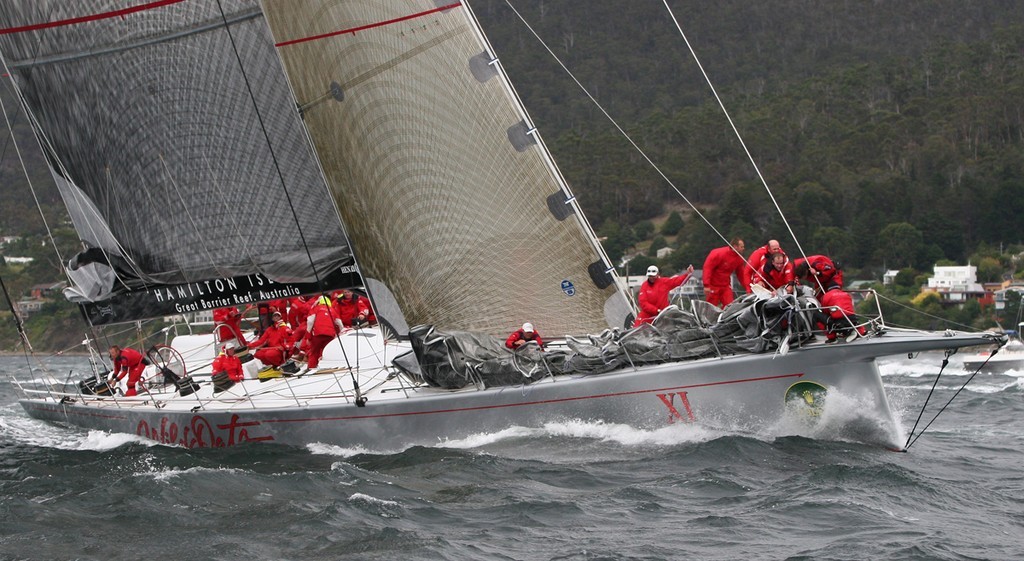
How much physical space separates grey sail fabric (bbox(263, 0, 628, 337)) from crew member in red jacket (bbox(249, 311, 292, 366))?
6.68 feet

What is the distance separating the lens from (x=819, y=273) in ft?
33.0

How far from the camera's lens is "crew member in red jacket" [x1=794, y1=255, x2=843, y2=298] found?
9.98 m

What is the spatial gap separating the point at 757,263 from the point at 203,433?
507 centimetres

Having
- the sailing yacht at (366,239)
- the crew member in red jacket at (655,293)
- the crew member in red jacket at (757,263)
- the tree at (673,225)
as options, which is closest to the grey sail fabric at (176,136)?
the sailing yacht at (366,239)

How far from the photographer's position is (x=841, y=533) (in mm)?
7395

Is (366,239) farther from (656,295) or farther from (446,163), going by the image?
(656,295)

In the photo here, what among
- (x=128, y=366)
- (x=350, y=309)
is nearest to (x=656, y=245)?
(x=350, y=309)

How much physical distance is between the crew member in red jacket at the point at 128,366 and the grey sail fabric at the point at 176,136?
831mm

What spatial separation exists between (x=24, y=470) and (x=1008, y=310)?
38.2 m

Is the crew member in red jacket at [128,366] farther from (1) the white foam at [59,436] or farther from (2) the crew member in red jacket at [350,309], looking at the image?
(2) the crew member in red jacket at [350,309]

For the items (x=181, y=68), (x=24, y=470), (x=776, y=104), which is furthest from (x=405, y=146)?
(x=776, y=104)

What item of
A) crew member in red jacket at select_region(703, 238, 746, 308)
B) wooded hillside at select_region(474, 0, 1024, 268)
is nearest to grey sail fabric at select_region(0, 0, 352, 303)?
crew member in red jacket at select_region(703, 238, 746, 308)

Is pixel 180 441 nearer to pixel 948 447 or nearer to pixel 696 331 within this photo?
pixel 696 331

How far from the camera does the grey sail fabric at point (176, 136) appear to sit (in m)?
12.0
